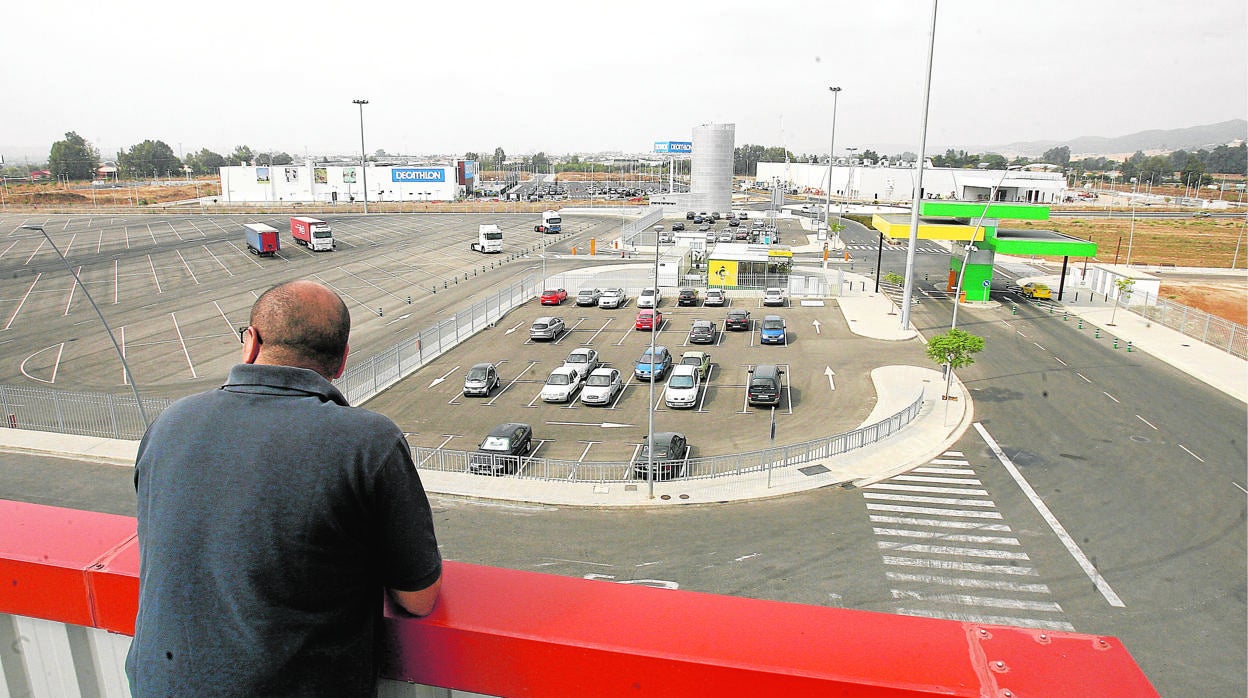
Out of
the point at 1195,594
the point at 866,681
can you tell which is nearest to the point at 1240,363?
the point at 1195,594

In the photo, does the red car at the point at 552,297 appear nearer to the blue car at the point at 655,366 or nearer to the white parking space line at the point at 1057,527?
the blue car at the point at 655,366

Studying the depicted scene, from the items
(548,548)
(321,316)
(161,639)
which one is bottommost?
(548,548)

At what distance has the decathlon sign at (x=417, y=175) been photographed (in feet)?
418

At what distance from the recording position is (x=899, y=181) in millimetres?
136000

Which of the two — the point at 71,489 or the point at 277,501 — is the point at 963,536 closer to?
the point at 277,501

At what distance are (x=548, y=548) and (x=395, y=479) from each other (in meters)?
16.4

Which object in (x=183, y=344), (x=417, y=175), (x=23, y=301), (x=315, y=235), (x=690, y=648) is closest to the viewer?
(x=690, y=648)

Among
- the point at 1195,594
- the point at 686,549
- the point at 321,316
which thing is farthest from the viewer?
the point at 686,549

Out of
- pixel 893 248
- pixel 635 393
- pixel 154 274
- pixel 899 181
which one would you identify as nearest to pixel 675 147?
pixel 893 248

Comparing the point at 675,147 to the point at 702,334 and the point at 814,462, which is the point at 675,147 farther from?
the point at 814,462

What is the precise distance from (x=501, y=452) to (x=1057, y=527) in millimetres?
15317

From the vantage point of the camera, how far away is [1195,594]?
15797 mm

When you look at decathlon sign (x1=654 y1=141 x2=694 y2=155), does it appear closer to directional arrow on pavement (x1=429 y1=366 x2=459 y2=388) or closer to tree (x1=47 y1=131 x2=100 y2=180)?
directional arrow on pavement (x1=429 y1=366 x2=459 y2=388)

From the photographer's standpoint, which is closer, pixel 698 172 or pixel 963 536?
pixel 963 536
